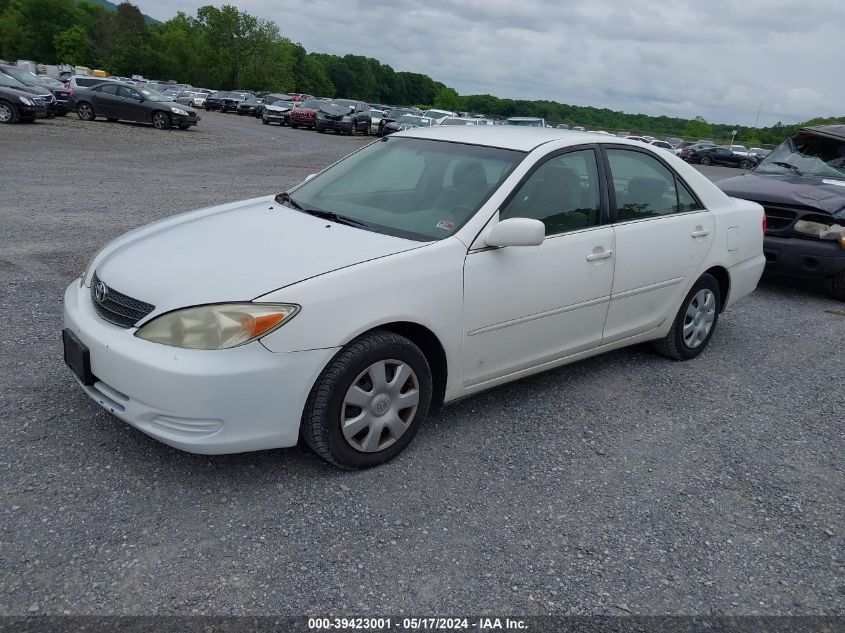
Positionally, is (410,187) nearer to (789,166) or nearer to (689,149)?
(789,166)

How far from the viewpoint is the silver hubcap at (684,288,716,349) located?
5168 millimetres

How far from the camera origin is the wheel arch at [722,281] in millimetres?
5259

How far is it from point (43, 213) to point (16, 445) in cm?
635

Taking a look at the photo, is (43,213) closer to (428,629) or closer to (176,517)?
(176,517)

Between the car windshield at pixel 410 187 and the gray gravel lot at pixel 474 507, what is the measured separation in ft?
3.73

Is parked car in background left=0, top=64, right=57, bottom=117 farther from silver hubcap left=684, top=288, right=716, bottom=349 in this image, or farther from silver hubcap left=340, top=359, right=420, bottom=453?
silver hubcap left=340, top=359, right=420, bottom=453

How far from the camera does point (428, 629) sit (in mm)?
2498

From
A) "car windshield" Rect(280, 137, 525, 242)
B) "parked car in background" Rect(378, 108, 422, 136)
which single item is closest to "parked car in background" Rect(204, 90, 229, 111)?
"parked car in background" Rect(378, 108, 422, 136)

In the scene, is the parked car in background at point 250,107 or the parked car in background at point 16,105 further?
the parked car in background at point 250,107

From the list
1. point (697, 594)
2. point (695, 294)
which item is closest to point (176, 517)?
point (697, 594)

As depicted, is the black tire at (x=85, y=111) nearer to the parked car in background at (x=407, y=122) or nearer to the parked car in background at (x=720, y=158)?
the parked car in background at (x=407, y=122)

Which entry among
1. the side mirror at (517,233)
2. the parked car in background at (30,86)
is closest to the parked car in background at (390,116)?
the parked car in background at (30,86)

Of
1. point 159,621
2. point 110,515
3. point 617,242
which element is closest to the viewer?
point 159,621

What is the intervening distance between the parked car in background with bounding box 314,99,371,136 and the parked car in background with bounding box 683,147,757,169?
22.1m
